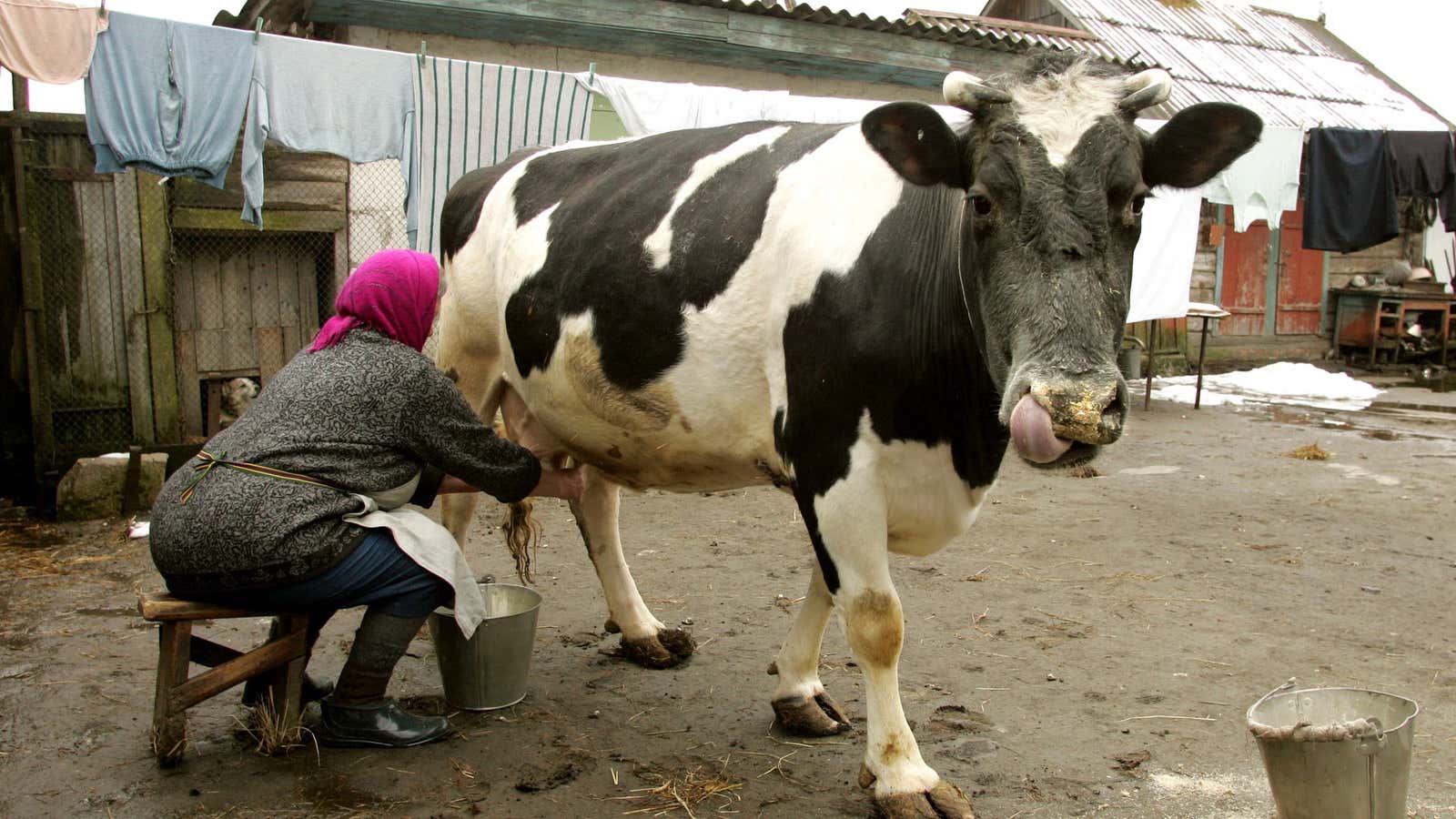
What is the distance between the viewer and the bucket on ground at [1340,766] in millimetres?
2252

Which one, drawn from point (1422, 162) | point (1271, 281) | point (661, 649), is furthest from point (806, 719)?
point (1271, 281)

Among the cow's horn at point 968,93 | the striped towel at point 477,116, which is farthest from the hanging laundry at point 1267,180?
the cow's horn at point 968,93

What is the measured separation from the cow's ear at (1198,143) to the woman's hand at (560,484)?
1966 mm

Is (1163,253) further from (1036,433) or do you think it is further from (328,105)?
(1036,433)

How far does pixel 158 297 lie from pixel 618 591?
16.0ft

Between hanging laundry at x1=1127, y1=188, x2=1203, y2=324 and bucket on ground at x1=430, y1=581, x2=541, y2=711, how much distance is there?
307 inches

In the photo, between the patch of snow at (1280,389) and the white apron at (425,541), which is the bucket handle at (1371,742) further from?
the patch of snow at (1280,389)

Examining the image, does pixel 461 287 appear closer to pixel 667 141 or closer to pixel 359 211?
pixel 667 141

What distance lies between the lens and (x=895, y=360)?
8.64ft

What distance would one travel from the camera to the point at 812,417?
272cm

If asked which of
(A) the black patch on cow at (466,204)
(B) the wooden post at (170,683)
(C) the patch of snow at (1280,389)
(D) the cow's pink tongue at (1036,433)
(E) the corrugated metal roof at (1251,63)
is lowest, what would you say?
(C) the patch of snow at (1280,389)

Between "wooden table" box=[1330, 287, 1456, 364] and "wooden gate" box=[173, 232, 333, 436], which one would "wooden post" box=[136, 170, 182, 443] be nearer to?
"wooden gate" box=[173, 232, 333, 436]

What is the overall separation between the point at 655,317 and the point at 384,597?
1.12 meters

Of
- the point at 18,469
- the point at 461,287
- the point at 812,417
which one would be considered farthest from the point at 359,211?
the point at 812,417
